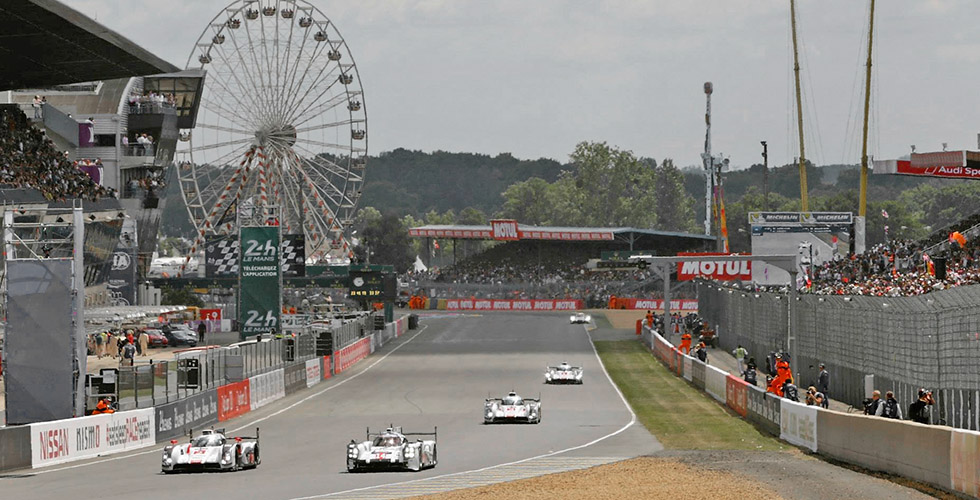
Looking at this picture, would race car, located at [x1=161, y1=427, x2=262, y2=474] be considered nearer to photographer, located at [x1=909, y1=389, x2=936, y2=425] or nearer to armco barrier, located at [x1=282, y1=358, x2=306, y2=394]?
photographer, located at [x1=909, y1=389, x2=936, y2=425]

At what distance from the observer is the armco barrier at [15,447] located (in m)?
30.3

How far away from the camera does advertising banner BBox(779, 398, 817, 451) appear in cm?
3231

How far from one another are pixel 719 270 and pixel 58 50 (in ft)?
166

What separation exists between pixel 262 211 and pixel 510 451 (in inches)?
2628

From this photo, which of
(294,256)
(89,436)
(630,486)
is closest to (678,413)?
(89,436)

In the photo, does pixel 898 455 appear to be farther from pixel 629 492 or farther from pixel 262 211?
pixel 262 211

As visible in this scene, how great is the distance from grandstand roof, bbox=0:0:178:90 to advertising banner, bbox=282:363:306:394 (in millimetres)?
12717

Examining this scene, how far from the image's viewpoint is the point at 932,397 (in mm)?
31078

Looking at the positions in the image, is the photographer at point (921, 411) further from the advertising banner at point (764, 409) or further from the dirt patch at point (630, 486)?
the advertising banner at point (764, 409)

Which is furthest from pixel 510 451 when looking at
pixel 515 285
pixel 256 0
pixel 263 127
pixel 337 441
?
pixel 515 285

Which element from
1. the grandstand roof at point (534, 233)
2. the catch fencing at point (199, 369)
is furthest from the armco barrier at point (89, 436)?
the grandstand roof at point (534, 233)

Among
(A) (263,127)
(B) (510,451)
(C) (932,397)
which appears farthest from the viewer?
(A) (263,127)

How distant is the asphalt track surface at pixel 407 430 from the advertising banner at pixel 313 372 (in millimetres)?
606

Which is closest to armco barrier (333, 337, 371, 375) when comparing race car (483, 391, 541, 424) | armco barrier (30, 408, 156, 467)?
race car (483, 391, 541, 424)
